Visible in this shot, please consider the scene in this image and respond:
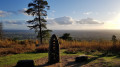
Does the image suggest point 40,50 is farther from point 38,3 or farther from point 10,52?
point 38,3

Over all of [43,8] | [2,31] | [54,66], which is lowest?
[54,66]

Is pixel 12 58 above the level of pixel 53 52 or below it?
below

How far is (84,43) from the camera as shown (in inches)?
452

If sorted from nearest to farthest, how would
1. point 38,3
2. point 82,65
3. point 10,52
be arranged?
point 82,65
point 10,52
point 38,3

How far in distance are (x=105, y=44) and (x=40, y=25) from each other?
24.6 feet

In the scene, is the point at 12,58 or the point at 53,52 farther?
the point at 12,58

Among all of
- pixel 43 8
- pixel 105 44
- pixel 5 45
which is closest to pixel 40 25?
pixel 43 8

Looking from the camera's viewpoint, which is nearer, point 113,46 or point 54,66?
point 54,66

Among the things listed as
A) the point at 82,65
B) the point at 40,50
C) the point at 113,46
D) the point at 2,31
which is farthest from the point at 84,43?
the point at 2,31

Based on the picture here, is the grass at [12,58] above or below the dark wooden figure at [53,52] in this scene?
below

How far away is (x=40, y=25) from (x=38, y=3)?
2612 mm

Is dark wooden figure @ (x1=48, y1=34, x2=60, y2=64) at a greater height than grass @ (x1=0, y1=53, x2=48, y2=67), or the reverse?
dark wooden figure @ (x1=48, y1=34, x2=60, y2=64)

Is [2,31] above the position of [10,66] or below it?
above

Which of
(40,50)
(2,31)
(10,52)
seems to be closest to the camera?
(10,52)
